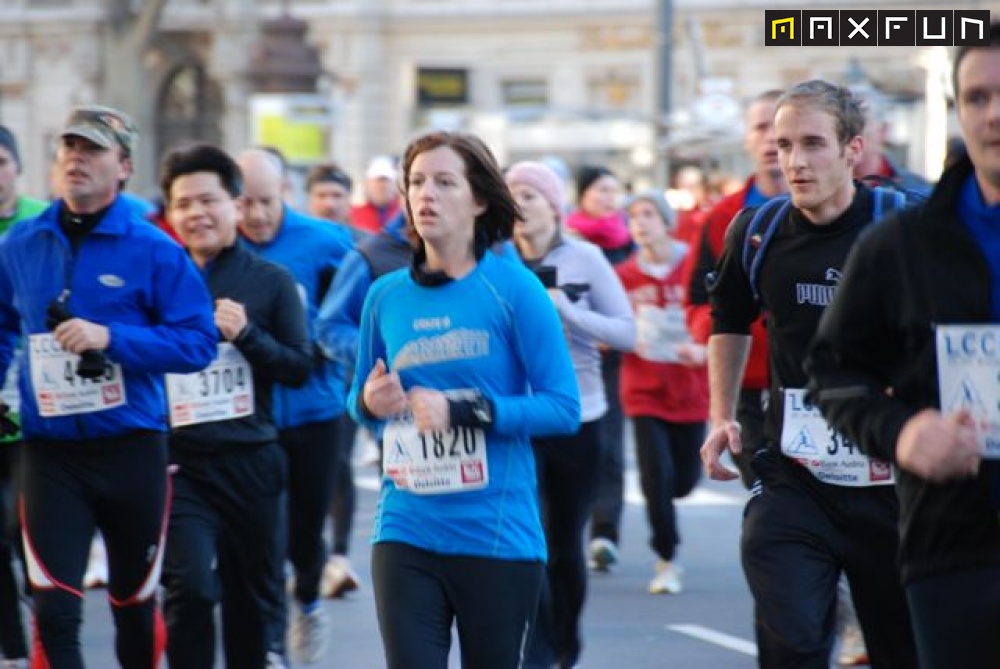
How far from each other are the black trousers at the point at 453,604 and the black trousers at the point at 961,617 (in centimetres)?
134

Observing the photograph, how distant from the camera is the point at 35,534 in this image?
6.61 meters

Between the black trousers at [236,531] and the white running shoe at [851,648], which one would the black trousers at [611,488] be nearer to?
the white running shoe at [851,648]

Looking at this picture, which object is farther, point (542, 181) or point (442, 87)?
point (442, 87)

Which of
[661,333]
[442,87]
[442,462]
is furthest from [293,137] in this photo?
[442,462]

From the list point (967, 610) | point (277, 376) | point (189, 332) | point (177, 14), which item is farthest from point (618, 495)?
point (177, 14)

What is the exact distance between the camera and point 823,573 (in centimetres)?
594

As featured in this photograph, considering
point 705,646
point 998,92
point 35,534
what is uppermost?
point 998,92

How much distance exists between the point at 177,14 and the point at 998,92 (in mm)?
52190

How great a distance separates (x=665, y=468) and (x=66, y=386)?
473 centimetres

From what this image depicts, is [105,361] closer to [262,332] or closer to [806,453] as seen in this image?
[262,332]

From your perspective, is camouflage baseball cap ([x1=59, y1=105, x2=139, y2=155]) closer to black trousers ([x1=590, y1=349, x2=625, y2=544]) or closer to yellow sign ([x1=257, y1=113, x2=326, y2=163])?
black trousers ([x1=590, y1=349, x2=625, y2=544])

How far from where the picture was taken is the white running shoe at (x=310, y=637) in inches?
355

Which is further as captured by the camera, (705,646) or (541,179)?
(705,646)

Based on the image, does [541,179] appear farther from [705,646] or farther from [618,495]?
[618,495]
